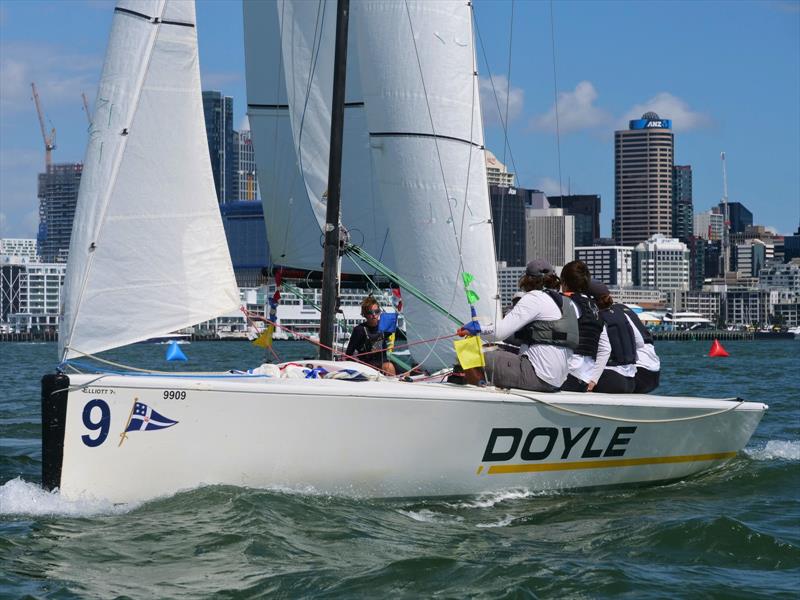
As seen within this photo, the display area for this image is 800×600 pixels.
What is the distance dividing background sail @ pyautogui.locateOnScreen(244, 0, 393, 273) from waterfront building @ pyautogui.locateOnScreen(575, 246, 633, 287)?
184106 millimetres

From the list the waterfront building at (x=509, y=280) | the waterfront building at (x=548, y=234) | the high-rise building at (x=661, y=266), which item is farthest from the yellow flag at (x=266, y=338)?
the high-rise building at (x=661, y=266)

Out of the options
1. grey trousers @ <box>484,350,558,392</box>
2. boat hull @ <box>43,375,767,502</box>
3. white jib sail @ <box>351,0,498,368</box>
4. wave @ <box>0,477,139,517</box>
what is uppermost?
white jib sail @ <box>351,0,498,368</box>

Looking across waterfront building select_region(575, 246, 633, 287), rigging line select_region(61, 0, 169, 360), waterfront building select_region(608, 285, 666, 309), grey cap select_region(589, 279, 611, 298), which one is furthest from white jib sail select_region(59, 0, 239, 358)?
waterfront building select_region(575, 246, 633, 287)

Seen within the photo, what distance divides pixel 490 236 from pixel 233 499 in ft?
14.7

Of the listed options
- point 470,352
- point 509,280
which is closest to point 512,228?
point 509,280

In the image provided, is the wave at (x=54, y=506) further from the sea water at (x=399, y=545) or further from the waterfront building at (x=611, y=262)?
the waterfront building at (x=611, y=262)

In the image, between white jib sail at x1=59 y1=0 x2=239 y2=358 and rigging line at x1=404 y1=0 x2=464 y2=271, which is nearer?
white jib sail at x1=59 y1=0 x2=239 y2=358

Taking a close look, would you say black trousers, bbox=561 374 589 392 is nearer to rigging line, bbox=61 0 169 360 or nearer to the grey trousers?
the grey trousers

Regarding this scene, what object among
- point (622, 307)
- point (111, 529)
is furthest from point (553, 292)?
point (111, 529)

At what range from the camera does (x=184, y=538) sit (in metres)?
6.67

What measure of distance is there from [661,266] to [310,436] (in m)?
192

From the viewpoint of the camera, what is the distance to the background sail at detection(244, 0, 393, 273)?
11.6m

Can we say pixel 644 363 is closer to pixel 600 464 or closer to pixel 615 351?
pixel 615 351

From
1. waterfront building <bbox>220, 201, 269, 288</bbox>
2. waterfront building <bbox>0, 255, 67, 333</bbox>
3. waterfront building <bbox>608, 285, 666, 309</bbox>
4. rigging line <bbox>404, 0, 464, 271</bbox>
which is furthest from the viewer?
waterfront building <bbox>608, 285, 666, 309</bbox>
